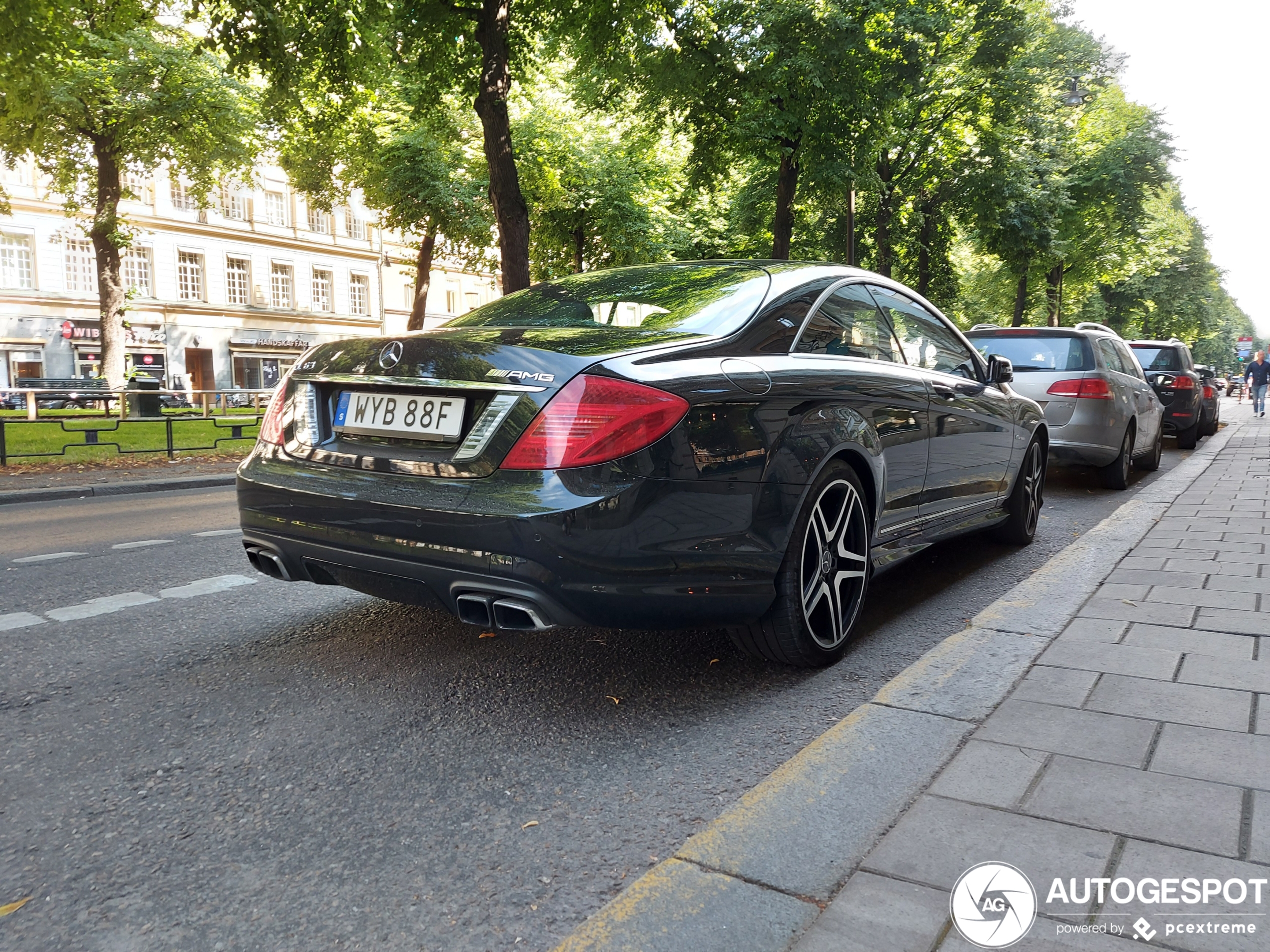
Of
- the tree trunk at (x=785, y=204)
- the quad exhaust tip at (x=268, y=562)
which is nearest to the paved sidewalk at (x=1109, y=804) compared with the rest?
the quad exhaust tip at (x=268, y=562)

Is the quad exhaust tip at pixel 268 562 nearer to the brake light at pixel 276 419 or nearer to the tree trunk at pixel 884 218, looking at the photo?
the brake light at pixel 276 419

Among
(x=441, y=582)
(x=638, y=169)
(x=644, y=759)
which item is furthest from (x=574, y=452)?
(x=638, y=169)

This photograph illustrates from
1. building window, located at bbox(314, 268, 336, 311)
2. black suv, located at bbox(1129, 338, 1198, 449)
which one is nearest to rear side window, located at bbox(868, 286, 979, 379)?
black suv, located at bbox(1129, 338, 1198, 449)

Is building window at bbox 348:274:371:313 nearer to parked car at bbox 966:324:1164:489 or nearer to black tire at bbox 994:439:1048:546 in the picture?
parked car at bbox 966:324:1164:489

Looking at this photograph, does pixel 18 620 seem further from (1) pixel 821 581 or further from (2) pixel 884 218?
(2) pixel 884 218

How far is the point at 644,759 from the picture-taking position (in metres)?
2.83

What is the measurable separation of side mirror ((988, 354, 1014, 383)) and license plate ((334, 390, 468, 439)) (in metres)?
3.63

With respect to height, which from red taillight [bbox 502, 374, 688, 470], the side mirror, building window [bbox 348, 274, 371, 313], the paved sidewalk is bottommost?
the paved sidewalk

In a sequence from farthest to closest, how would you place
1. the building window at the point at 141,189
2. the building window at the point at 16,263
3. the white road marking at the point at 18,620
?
the building window at the point at 141,189 < the building window at the point at 16,263 < the white road marking at the point at 18,620

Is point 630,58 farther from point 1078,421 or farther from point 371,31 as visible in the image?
point 1078,421

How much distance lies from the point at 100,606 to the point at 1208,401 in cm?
1824

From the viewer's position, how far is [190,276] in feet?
147

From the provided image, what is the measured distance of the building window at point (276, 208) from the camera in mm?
47781

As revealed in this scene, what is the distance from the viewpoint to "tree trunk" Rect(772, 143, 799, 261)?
1809 cm
